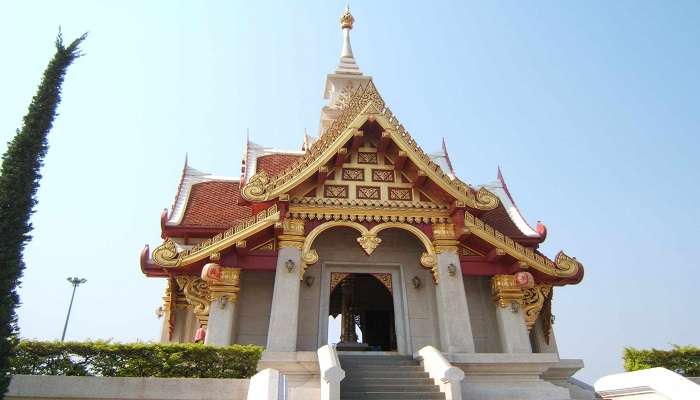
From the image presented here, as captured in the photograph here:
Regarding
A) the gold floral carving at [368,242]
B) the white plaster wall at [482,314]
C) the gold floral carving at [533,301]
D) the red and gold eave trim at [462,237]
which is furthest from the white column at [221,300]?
the gold floral carving at [533,301]

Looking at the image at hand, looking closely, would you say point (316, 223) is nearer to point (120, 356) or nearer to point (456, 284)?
point (456, 284)

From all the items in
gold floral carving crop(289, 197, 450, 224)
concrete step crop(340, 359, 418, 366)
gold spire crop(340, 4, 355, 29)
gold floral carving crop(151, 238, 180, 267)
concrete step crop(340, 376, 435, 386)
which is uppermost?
gold spire crop(340, 4, 355, 29)

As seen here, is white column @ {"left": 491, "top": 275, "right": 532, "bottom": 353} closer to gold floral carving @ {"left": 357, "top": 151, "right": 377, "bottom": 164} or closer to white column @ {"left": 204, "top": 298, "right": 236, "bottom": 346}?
gold floral carving @ {"left": 357, "top": 151, "right": 377, "bottom": 164}

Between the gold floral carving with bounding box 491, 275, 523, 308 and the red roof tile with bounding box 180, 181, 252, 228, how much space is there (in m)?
5.64

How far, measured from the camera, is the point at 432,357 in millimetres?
7539

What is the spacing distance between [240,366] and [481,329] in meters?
5.55

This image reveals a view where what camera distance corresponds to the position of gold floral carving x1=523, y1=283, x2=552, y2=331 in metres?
9.64

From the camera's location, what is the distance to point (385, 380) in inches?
295

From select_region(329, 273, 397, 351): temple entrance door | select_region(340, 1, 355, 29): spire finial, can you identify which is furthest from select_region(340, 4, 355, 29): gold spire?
select_region(329, 273, 397, 351): temple entrance door

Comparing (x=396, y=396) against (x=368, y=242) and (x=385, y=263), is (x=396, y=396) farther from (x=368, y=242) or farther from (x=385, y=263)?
(x=385, y=263)

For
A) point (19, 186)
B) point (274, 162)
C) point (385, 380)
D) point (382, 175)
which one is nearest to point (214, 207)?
point (274, 162)

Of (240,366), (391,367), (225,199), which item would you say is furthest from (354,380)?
(225,199)

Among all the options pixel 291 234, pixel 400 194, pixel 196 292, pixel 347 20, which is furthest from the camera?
pixel 347 20

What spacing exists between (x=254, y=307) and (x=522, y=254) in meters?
5.42
